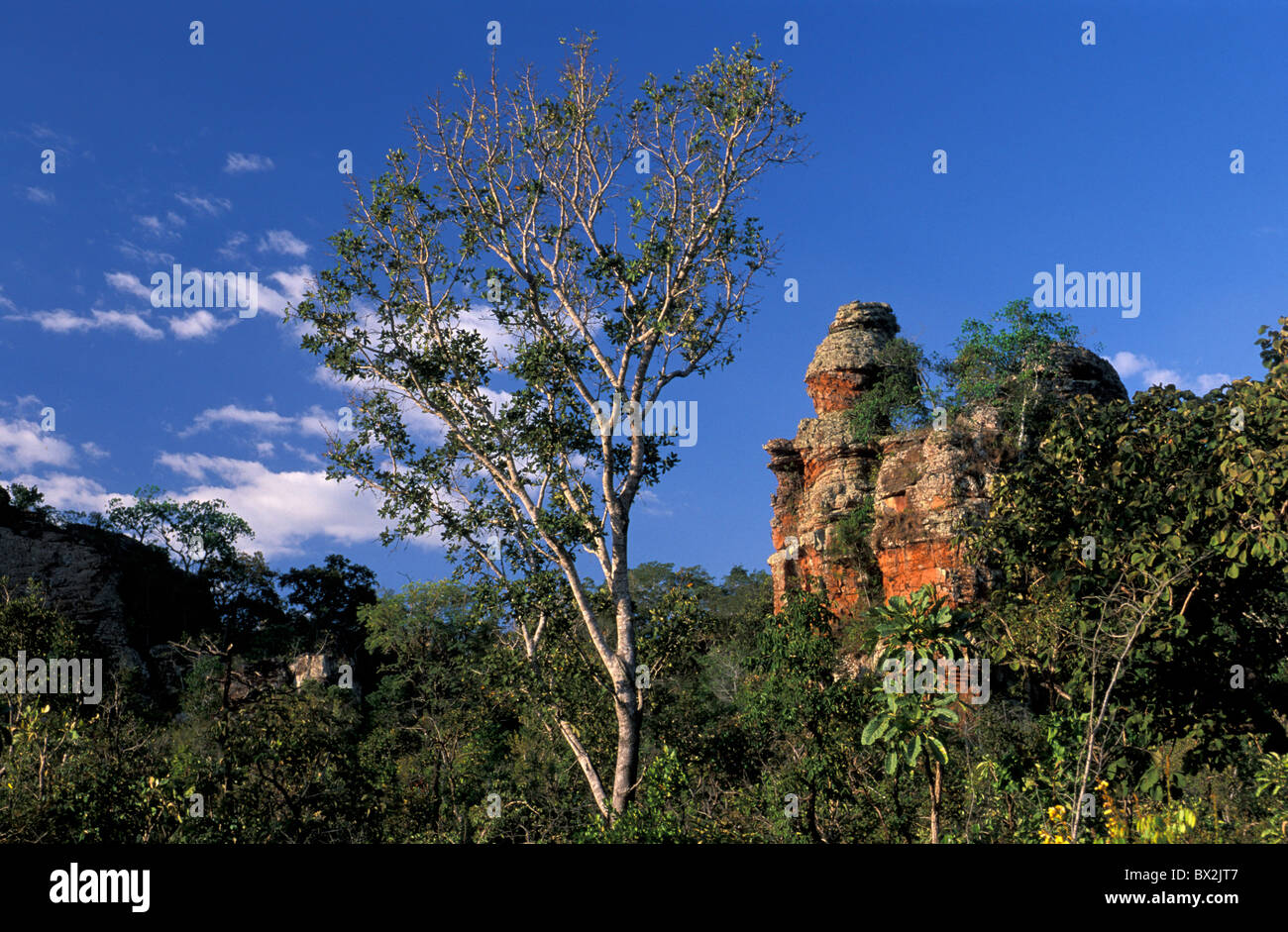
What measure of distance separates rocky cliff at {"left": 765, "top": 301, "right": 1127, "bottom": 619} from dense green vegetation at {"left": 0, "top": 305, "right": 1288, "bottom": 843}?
13.7 metres

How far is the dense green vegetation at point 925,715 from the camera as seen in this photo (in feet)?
30.4

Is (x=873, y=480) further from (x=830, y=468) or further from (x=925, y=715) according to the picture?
(x=925, y=715)

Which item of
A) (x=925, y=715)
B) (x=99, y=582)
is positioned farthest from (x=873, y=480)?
(x=99, y=582)

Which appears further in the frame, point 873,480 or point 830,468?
point 830,468

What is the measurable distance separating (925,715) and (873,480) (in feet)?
96.6

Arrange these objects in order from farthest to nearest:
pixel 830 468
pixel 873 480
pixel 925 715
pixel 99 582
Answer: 1. pixel 99 582
2. pixel 830 468
3. pixel 873 480
4. pixel 925 715

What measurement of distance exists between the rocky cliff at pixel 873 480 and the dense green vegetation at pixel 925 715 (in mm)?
13715

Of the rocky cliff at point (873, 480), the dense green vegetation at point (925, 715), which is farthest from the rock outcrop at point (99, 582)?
the dense green vegetation at point (925, 715)

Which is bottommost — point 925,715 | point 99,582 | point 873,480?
point 925,715

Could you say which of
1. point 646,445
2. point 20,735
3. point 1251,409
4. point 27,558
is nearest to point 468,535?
point 646,445

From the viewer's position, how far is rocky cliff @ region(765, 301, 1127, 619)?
31734 millimetres

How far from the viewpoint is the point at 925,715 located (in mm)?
8195
